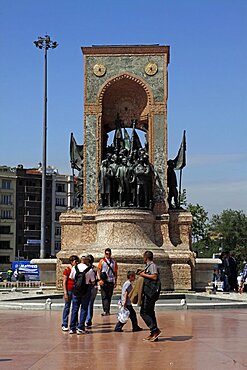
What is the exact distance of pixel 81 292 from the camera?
14797 millimetres

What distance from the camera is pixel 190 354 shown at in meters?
11.5

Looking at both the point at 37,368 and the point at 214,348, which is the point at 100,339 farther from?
the point at 37,368

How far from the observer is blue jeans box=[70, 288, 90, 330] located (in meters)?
14.6

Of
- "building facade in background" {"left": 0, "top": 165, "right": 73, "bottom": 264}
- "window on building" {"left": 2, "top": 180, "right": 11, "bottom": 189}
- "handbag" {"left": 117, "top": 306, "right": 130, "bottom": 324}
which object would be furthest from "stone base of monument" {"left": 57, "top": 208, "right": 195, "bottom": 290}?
"window on building" {"left": 2, "top": 180, "right": 11, "bottom": 189}

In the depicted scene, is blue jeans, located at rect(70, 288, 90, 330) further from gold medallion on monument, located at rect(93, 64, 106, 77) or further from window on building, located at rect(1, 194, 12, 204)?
window on building, located at rect(1, 194, 12, 204)

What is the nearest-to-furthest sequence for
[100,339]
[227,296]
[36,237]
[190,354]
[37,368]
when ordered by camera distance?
[37,368]
[190,354]
[100,339]
[227,296]
[36,237]

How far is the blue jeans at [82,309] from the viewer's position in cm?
1460

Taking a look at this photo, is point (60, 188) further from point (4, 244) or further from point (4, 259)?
point (4, 259)

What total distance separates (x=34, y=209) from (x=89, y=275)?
9118 centimetres

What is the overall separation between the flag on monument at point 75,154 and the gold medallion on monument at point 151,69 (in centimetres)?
423

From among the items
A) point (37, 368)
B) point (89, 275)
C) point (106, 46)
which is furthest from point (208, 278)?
point (37, 368)

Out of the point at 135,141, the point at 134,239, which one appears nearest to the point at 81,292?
the point at 134,239

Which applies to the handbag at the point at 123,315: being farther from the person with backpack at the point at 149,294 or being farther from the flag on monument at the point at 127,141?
the flag on monument at the point at 127,141

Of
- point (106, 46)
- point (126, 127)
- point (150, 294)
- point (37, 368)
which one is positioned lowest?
point (37, 368)
